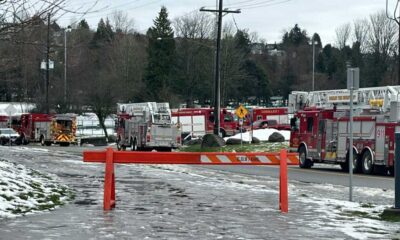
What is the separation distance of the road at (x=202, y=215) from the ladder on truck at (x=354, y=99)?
953 cm

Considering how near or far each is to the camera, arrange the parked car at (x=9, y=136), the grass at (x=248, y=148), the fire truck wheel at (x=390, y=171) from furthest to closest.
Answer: the parked car at (x=9, y=136), the grass at (x=248, y=148), the fire truck wheel at (x=390, y=171)

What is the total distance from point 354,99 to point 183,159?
19.4 meters

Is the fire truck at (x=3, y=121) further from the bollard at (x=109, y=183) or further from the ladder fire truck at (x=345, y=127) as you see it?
the bollard at (x=109, y=183)

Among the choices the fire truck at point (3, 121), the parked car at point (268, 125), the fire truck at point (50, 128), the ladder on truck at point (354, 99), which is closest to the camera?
the ladder on truck at point (354, 99)

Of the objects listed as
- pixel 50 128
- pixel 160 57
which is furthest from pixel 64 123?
pixel 160 57

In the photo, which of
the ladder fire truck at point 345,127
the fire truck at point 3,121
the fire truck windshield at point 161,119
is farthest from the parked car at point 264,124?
the ladder fire truck at point 345,127

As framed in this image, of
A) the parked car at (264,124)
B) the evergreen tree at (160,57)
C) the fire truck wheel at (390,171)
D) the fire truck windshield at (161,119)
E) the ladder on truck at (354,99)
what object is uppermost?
the evergreen tree at (160,57)

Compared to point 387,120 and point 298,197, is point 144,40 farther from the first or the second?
point 298,197

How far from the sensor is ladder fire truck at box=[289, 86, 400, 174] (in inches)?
1065

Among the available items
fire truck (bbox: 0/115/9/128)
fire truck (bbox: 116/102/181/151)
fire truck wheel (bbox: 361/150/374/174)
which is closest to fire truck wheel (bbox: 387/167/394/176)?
fire truck wheel (bbox: 361/150/374/174)

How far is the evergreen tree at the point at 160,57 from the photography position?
9688cm

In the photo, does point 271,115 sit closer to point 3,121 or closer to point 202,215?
point 3,121

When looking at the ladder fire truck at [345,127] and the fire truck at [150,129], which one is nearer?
the ladder fire truck at [345,127]

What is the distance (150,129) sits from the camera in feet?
151
